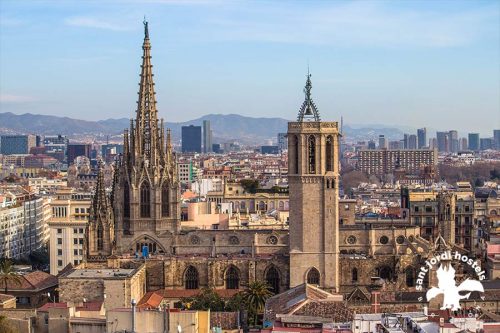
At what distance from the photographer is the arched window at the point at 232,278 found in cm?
6819

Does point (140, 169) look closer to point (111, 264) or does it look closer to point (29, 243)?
point (111, 264)

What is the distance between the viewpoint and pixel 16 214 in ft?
346

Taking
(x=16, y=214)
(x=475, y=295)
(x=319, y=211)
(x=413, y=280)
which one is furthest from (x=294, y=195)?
(x=16, y=214)

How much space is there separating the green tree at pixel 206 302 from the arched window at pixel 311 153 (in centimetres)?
881

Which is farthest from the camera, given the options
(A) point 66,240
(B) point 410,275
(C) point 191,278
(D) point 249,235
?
(A) point 66,240

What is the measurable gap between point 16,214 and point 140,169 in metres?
35.6

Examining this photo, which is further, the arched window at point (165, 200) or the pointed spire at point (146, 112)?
the pointed spire at point (146, 112)

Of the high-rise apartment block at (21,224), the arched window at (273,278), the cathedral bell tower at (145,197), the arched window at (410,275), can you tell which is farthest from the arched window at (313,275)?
the high-rise apartment block at (21,224)

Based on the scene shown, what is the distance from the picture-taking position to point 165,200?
7306 centimetres

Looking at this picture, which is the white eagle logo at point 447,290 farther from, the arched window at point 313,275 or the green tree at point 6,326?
the green tree at point 6,326

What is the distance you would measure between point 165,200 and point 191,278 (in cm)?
669

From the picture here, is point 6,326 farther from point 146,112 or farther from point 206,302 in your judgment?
point 146,112

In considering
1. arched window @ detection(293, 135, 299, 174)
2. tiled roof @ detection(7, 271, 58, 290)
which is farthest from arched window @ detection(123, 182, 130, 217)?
arched window @ detection(293, 135, 299, 174)

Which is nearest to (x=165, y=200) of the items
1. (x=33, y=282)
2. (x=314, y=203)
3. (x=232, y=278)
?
(x=232, y=278)
